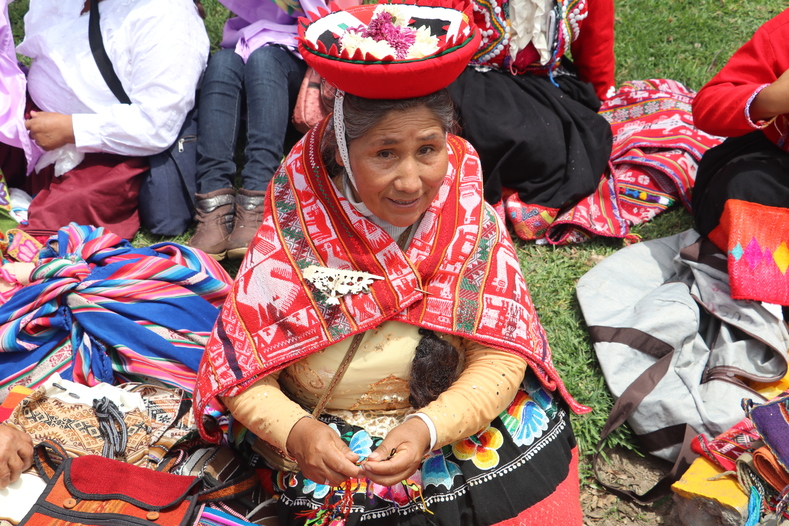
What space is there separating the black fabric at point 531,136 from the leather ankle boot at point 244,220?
1.24m

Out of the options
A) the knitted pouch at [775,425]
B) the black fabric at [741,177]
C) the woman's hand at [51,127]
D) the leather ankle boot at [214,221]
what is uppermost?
the black fabric at [741,177]

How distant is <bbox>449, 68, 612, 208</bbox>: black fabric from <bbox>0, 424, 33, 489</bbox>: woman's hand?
2.58 metres

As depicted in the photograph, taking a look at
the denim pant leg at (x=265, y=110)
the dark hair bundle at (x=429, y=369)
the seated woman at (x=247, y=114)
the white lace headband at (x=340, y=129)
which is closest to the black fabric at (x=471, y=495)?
the dark hair bundle at (x=429, y=369)

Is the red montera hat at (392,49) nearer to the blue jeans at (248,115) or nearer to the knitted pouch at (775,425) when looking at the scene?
the knitted pouch at (775,425)

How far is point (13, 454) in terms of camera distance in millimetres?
2168

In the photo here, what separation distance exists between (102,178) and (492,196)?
2261mm

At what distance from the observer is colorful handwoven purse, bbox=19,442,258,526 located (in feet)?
7.11

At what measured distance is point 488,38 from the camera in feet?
12.4

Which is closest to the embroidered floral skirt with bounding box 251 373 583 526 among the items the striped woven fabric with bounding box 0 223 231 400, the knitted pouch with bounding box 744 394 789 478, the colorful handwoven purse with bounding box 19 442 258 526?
the colorful handwoven purse with bounding box 19 442 258 526

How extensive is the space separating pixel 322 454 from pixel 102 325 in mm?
1375

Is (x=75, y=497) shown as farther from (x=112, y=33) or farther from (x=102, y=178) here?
(x=112, y=33)

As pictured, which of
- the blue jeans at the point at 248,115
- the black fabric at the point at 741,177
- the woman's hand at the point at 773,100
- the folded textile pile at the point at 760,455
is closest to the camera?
the folded textile pile at the point at 760,455

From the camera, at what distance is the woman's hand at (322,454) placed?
202cm

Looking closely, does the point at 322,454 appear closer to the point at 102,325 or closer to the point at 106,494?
the point at 106,494
